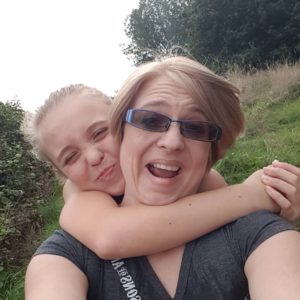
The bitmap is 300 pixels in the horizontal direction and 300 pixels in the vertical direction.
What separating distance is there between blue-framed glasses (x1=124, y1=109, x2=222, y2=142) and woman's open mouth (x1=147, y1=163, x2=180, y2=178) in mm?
136

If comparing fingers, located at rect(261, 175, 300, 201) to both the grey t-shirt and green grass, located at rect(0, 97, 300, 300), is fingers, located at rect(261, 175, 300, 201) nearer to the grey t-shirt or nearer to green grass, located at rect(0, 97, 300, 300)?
the grey t-shirt

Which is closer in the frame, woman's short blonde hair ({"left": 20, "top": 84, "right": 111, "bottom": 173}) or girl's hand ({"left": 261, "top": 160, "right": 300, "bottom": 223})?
girl's hand ({"left": 261, "top": 160, "right": 300, "bottom": 223})

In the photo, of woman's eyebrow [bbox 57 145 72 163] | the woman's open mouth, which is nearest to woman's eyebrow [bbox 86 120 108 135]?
woman's eyebrow [bbox 57 145 72 163]

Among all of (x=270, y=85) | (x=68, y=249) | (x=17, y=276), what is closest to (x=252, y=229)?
(x=68, y=249)

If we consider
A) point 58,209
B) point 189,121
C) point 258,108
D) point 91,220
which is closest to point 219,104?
point 189,121

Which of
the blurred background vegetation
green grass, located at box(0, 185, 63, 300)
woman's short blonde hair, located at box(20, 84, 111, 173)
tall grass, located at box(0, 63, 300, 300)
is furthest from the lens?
tall grass, located at box(0, 63, 300, 300)

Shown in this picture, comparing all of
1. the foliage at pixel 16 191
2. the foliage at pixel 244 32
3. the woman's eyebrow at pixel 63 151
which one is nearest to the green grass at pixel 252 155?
the foliage at pixel 16 191

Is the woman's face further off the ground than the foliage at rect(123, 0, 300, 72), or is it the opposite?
the woman's face

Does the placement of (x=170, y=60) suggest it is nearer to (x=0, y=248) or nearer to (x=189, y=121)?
→ (x=189, y=121)

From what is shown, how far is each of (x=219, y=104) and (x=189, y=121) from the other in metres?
0.16

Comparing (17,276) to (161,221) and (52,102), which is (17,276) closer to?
(52,102)

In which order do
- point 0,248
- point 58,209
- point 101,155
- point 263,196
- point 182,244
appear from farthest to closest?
1. point 58,209
2. point 0,248
3. point 101,155
4. point 263,196
5. point 182,244

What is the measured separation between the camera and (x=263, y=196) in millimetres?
1763

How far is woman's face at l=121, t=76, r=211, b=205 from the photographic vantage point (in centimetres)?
171
